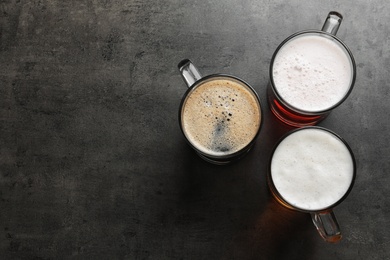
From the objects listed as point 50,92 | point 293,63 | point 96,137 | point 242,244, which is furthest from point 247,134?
point 50,92

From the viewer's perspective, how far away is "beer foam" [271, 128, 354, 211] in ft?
4.55

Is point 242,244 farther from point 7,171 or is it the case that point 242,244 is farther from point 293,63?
point 7,171

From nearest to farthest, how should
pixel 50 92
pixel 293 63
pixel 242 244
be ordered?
pixel 293 63
pixel 242 244
pixel 50 92

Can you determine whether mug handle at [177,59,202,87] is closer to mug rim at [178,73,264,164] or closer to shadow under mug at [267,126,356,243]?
mug rim at [178,73,264,164]

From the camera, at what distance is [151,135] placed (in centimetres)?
162

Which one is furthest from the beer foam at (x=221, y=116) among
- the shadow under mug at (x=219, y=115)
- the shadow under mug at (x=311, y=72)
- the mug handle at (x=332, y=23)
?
the mug handle at (x=332, y=23)

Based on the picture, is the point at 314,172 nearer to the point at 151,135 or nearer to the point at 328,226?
the point at 328,226

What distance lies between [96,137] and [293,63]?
69cm

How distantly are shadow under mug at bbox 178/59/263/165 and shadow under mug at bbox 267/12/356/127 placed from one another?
0.31 feet

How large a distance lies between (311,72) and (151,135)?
0.56 m

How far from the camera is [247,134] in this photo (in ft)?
4.76

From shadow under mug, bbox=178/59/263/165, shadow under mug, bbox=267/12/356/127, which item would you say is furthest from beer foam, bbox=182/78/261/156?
shadow under mug, bbox=267/12/356/127

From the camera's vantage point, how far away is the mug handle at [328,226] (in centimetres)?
138

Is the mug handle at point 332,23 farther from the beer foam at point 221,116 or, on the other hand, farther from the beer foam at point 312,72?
the beer foam at point 221,116
